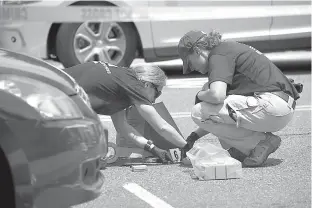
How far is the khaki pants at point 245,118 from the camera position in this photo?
6070mm

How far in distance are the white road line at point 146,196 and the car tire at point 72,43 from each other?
182 inches

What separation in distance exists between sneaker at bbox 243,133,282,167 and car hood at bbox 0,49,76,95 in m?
2.04

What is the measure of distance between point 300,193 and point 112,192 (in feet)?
3.85

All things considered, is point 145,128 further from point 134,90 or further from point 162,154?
point 134,90

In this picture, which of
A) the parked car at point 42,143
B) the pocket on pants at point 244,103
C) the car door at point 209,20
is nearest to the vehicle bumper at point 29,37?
the car door at point 209,20

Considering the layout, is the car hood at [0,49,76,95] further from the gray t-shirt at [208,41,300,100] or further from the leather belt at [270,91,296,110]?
the leather belt at [270,91,296,110]

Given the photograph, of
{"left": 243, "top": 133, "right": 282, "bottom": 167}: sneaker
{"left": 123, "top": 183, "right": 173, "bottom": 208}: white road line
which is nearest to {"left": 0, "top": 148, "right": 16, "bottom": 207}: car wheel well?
{"left": 123, "top": 183, "right": 173, "bottom": 208}: white road line

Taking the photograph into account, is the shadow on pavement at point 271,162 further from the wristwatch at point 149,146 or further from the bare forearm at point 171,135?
the wristwatch at point 149,146

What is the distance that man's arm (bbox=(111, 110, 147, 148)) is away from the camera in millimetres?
6328

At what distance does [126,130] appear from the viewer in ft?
20.9

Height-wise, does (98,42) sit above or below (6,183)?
below

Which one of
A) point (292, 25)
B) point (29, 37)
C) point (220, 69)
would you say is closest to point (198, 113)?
point (220, 69)

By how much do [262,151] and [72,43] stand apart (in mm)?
4440

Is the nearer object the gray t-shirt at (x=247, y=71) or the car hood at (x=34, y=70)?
the car hood at (x=34, y=70)
